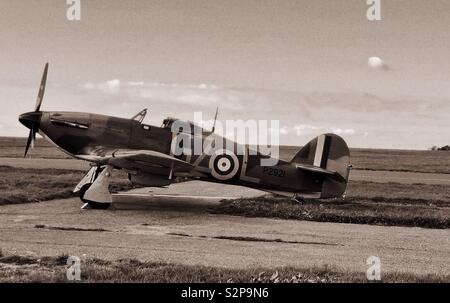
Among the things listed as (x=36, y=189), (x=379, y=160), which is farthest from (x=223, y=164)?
(x=379, y=160)

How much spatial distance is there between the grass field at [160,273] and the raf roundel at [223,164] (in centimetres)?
A: 753

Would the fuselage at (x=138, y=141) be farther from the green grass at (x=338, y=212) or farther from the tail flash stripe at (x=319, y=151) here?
the green grass at (x=338, y=212)

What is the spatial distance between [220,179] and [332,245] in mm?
5850

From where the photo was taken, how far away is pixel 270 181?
14.8 meters

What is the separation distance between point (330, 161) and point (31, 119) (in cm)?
932

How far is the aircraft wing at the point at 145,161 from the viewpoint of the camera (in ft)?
42.0

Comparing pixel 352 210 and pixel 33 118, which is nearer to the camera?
pixel 352 210

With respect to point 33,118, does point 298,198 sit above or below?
below

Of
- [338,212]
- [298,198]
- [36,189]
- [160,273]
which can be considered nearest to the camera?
[160,273]

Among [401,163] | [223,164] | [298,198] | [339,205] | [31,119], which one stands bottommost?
[401,163]
